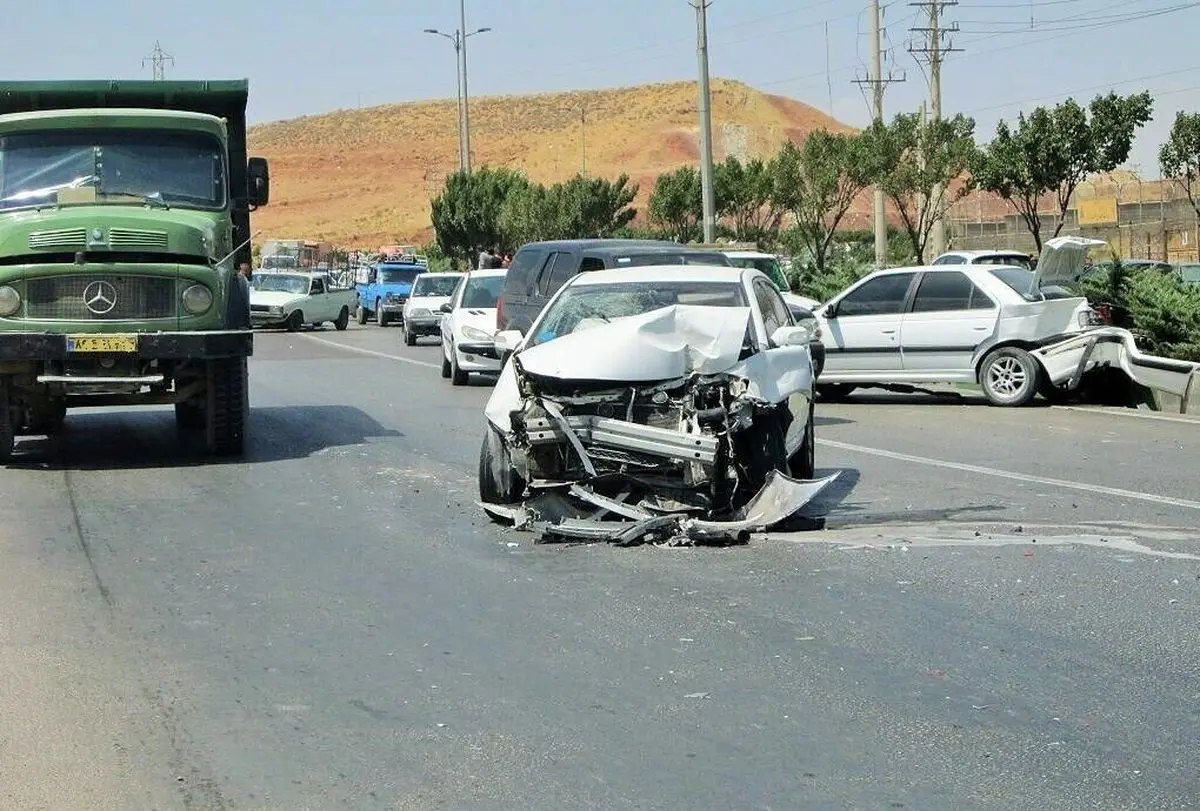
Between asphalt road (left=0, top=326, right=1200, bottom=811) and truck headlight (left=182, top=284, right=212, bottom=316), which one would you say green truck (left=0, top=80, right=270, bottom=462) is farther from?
asphalt road (left=0, top=326, right=1200, bottom=811)

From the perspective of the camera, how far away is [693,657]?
690 centimetres

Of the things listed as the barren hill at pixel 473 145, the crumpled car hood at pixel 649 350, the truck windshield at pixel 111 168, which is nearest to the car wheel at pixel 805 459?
the crumpled car hood at pixel 649 350

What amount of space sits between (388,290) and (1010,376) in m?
33.8

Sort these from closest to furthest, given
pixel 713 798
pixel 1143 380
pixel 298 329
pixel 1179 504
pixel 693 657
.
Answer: pixel 713 798, pixel 693 657, pixel 1179 504, pixel 1143 380, pixel 298 329

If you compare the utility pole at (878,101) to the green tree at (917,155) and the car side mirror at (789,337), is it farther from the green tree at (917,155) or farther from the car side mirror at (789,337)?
the car side mirror at (789,337)

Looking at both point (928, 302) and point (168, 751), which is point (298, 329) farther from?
point (168, 751)

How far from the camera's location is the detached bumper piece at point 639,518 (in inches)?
382

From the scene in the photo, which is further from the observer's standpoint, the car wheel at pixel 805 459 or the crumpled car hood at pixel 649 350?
the car wheel at pixel 805 459

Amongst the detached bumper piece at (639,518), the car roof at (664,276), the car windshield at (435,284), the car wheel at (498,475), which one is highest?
the car windshield at (435,284)

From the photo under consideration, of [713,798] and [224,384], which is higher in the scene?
[224,384]

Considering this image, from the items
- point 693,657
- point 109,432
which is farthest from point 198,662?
point 109,432

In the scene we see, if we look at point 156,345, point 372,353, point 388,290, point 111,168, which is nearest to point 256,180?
point 111,168

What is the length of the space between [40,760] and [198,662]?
140cm

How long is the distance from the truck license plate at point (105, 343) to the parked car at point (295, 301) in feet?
101
